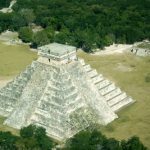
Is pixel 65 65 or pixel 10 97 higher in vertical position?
pixel 65 65

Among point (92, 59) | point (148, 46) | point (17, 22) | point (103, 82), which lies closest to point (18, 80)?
point (103, 82)

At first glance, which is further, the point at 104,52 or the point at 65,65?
the point at 104,52

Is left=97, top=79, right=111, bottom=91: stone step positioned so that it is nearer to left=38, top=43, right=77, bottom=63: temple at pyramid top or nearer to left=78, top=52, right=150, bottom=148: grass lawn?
left=78, top=52, right=150, bottom=148: grass lawn

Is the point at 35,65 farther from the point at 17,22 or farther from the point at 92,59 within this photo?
the point at 17,22

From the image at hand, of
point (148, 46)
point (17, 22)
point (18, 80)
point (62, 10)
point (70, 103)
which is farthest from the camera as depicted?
point (62, 10)

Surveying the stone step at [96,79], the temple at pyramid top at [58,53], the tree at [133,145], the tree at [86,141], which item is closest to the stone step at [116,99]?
the stone step at [96,79]

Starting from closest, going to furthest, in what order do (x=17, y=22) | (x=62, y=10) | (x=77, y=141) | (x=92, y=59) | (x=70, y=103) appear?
(x=77, y=141) < (x=70, y=103) < (x=92, y=59) < (x=17, y=22) < (x=62, y=10)
